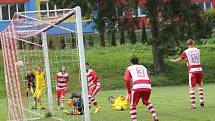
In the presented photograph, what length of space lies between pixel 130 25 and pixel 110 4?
2.61m

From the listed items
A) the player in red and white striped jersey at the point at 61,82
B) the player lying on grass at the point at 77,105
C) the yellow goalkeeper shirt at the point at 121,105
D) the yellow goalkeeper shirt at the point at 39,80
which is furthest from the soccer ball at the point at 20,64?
the yellow goalkeeper shirt at the point at 39,80

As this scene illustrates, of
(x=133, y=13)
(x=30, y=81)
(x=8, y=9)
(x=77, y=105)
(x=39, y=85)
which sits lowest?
(x=77, y=105)

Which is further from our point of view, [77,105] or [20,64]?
[20,64]

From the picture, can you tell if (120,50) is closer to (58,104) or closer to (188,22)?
(188,22)

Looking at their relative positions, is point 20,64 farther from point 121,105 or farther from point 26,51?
point 121,105

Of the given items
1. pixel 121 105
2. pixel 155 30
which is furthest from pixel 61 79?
pixel 155 30

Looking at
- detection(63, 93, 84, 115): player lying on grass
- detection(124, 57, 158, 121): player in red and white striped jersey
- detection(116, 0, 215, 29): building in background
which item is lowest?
detection(63, 93, 84, 115): player lying on grass

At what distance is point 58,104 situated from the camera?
24.2 metres

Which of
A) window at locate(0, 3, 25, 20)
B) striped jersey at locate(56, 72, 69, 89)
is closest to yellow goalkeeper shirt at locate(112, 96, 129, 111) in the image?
striped jersey at locate(56, 72, 69, 89)

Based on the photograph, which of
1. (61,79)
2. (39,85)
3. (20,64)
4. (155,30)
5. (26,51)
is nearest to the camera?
(20,64)

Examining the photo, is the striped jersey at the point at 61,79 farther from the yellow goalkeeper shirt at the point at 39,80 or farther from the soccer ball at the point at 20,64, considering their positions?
the soccer ball at the point at 20,64

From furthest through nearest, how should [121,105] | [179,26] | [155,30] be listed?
[155,30] < [179,26] < [121,105]

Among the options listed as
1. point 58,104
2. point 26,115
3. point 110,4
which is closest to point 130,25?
point 110,4

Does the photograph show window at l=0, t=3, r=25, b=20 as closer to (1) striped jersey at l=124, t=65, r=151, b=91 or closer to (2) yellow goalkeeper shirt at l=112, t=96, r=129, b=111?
(2) yellow goalkeeper shirt at l=112, t=96, r=129, b=111
